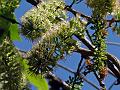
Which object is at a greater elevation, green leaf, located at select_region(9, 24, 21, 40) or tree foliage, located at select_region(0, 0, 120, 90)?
green leaf, located at select_region(9, 24, 21, 40)

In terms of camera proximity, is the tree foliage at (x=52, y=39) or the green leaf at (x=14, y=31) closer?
the tree foliage at (x=52, y=39)

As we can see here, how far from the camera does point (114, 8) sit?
3.84 feet

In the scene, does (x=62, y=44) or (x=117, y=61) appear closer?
(x=62, y=44)

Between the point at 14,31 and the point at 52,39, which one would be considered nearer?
the point at 52,39

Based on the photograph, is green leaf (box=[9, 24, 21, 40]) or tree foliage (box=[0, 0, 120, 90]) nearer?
tree foliage (box=[0, 0, 120, 90])

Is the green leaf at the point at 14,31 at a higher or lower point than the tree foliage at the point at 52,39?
higher

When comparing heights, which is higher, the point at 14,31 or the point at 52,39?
the point at 14,31

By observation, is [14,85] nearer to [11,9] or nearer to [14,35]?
[11,9]

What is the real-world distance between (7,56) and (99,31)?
0.20 m

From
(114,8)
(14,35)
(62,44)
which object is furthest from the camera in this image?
(14,35)

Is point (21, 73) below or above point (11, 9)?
below

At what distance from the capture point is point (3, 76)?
1.12 metres

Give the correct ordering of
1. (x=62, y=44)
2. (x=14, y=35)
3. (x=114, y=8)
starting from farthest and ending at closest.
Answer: (x=14, y=35) → (x=114, y=8) → (x=62, y=44)

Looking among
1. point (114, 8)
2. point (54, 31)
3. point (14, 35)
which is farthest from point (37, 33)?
→ point (14, 35)
